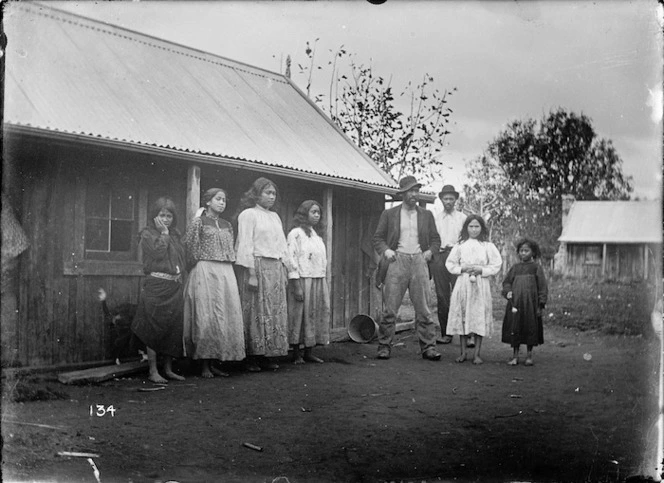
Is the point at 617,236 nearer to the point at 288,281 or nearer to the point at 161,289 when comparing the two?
the point at 288,281

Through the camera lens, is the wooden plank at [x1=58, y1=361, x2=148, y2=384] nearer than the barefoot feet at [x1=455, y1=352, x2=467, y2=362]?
Yes

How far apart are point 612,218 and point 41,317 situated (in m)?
4.26

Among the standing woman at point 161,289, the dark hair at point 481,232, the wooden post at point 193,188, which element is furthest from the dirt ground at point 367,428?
the wooden post at point 193,188

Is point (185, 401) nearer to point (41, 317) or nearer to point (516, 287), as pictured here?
point (41, 317)

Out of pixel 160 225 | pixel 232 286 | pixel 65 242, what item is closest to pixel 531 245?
pixel 232 286

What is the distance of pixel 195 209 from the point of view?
17.3ft

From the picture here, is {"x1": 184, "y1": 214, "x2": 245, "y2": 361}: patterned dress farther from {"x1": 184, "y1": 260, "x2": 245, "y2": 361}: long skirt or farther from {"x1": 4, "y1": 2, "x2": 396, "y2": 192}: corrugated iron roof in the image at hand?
{"x1": 4, "y1": 2, "x2": 396, "y2": 192}: corrugated iron roof

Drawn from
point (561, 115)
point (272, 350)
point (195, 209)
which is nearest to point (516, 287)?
point (561, 115)

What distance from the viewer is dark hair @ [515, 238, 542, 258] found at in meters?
5.05

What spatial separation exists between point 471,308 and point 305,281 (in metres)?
1.70

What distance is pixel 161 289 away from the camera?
4.96 meters

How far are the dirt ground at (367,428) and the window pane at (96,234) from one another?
1.11 m

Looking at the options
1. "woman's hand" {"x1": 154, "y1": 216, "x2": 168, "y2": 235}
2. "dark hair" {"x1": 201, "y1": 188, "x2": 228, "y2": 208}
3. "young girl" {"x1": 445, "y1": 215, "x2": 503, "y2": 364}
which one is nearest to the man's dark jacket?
"young girl" {"x1": 445, "y1": 215, "x2": 503, "y2": 364}

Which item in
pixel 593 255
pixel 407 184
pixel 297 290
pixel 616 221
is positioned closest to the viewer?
pixel 616 221
